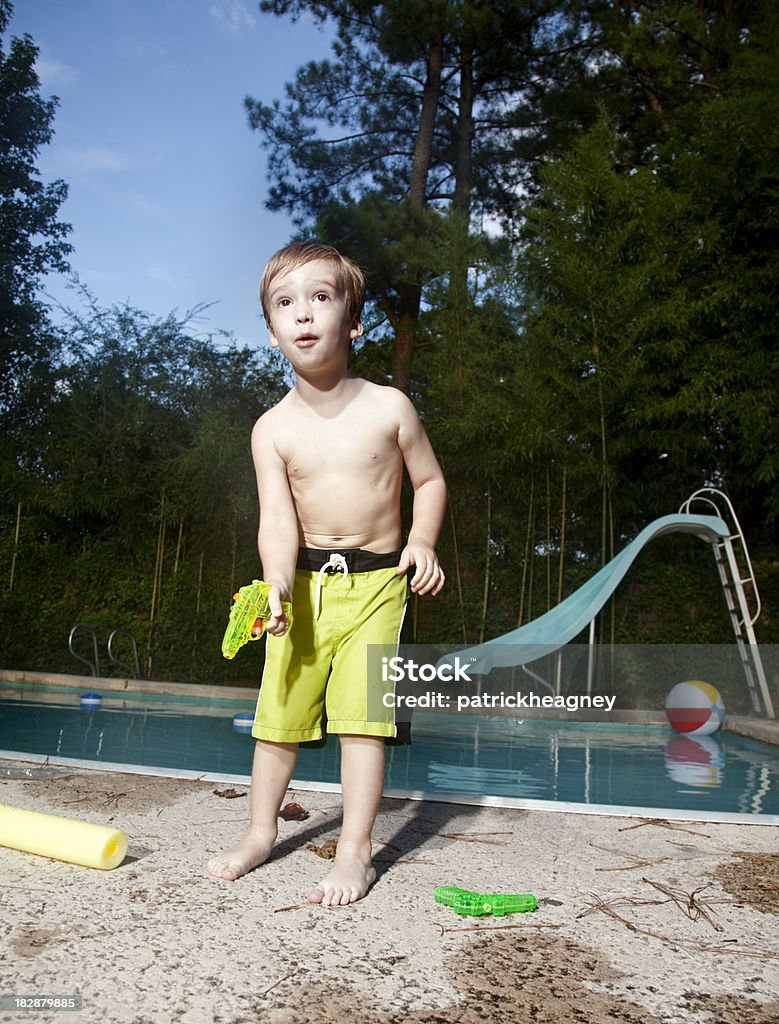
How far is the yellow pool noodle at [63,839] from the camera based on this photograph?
148cm

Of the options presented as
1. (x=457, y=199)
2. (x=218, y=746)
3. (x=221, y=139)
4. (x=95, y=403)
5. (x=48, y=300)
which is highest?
(x=221, y=139)

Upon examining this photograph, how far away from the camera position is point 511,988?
1065 mm

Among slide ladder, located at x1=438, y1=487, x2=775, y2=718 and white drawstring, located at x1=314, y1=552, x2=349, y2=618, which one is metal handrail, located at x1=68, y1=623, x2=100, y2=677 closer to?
slide ladder, located at x1=438, y1=487, x2=775, y2=718

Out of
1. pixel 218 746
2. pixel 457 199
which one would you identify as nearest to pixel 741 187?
pixel 457 199

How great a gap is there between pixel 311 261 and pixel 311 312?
0.11 meters

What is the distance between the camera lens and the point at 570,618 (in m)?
5.85

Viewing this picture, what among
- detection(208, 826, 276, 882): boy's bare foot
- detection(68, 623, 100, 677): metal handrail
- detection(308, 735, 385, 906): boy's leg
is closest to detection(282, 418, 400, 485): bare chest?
detection(308, 735, 385, 906): boy's leg

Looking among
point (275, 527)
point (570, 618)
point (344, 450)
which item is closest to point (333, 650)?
point (275, 527)

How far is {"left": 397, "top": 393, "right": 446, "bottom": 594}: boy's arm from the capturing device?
1726mm

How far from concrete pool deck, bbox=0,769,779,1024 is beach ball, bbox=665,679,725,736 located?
362 centimetres

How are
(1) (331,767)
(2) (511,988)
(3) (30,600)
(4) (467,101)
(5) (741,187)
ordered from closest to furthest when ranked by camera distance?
1. (2) (511,988)
2. (1) (331,767)
3. (5) (741,187)
4. (3) (30,600)
5. (4) (467,101)

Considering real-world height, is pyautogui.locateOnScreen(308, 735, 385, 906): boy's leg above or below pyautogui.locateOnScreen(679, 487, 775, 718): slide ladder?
below

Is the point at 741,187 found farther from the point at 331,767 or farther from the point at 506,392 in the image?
the point at 331,767

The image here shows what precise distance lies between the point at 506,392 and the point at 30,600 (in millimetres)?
4590
